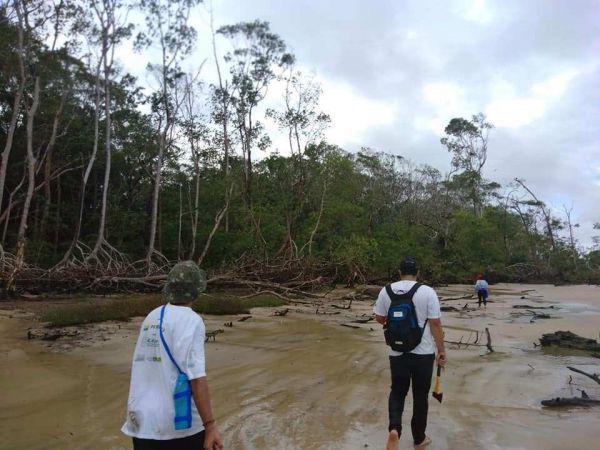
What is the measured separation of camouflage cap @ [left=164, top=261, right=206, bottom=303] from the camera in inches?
109

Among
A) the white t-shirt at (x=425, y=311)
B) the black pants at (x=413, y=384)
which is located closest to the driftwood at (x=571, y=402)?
the black pants at (x=413, y=384)

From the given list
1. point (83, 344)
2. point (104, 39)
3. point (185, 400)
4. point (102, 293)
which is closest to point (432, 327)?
point (185, 400)

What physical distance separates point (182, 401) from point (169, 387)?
0.09 m

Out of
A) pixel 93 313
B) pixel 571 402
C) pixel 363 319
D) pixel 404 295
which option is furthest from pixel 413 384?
pixel 363 319

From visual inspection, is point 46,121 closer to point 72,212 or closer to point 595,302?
point 72,212

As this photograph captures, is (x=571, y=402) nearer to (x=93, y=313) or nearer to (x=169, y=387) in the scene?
(x=169, y=387)

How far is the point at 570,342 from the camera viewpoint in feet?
36.5

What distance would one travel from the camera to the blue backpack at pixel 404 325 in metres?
4.31

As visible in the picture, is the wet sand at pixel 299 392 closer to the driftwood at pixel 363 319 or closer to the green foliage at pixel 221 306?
the driftwood at pixel 363 319

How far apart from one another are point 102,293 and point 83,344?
411 inches

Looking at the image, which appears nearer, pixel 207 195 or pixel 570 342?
pixel 570 342

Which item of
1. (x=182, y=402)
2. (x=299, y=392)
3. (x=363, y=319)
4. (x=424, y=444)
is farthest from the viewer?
(x=363, y=319)

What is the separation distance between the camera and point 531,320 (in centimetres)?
1641

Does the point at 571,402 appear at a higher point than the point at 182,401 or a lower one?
lower
